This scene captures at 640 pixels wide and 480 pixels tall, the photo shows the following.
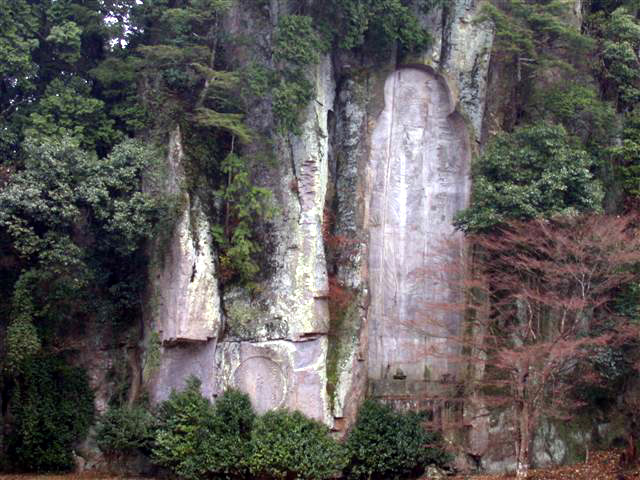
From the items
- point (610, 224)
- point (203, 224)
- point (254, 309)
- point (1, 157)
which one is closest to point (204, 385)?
point (254, 309)

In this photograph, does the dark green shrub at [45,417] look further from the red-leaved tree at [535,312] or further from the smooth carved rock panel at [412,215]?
the red-leaved tree at [535,312]

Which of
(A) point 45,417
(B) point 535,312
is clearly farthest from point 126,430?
(B) point 535,312

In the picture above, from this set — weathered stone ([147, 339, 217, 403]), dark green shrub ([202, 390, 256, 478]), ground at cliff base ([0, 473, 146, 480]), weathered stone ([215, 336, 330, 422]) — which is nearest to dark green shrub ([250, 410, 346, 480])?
dark green shrub ([202, 390, 256, 478])

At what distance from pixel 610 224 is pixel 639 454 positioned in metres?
4.76

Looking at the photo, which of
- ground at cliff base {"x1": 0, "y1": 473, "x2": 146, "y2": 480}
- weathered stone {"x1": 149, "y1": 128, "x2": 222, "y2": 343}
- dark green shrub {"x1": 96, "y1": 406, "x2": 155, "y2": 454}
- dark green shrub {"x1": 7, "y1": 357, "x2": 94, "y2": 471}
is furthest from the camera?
weathered stone {"x1": 149, "y1": 128, "x2": 222, "y2": 343}

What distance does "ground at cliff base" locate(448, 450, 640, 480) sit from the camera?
673 inches

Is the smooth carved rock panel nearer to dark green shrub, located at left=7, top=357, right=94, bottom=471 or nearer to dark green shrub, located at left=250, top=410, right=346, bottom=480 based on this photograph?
dark green shrub, located at left=250, top=410, right=346, bottom=480

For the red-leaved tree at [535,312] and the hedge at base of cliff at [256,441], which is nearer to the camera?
the red-leaved tree at [535,312]

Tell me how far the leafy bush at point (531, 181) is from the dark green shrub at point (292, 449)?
17.5 feet

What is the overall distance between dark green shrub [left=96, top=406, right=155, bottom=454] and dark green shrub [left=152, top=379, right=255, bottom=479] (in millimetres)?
274

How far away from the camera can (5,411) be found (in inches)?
727

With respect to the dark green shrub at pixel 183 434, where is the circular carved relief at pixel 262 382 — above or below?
above

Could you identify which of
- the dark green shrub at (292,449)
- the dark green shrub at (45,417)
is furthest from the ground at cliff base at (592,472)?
the dark green shrub at (45,417)

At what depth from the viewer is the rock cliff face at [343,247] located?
18266 millimetres
